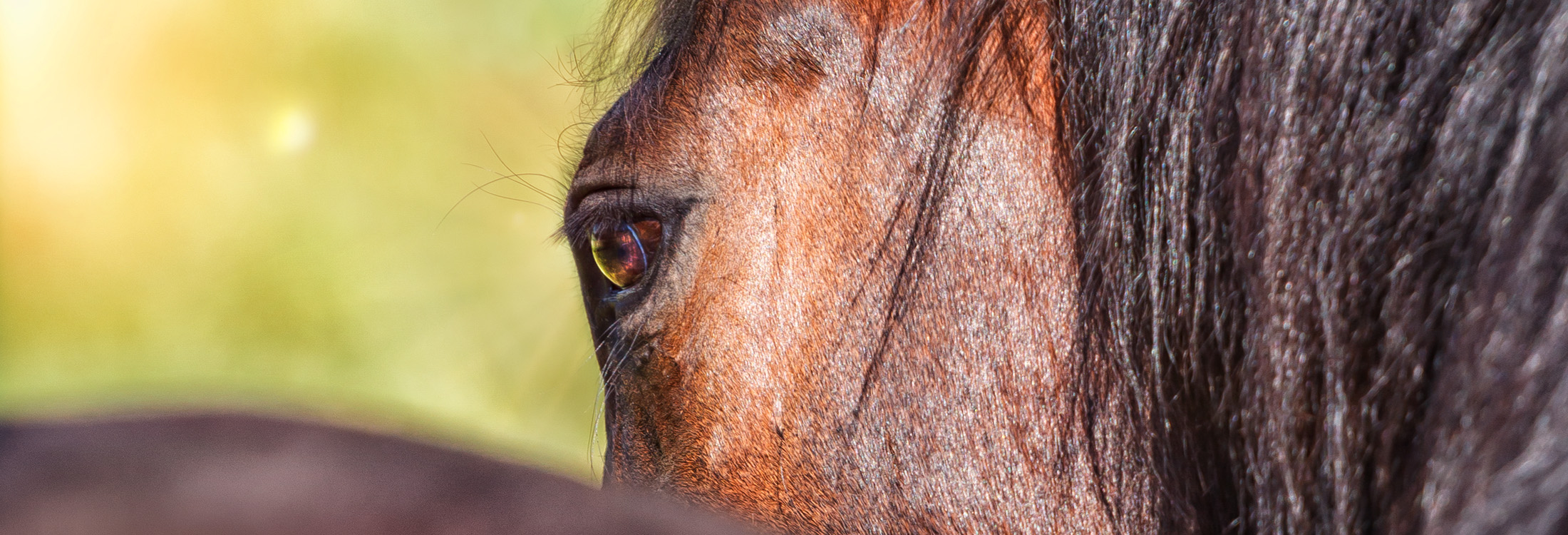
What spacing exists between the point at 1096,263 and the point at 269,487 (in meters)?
0.38

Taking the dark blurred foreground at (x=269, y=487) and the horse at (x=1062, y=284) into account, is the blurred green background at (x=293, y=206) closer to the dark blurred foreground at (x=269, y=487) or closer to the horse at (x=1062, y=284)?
the horse at (x=1062, y=284)

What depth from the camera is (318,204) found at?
1866 millimetres

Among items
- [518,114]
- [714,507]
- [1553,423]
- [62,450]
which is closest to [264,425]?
[62,450]

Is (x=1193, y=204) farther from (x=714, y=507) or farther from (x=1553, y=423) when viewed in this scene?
(x=714, y=507)

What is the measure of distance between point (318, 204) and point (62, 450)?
1.94m

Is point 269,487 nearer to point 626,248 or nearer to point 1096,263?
point 1096,263

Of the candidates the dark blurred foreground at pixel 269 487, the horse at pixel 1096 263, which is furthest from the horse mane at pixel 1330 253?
the dark blurred foreground at pixel 269 487

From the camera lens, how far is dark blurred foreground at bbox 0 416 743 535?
127 millimetres

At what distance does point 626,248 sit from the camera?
0.68m

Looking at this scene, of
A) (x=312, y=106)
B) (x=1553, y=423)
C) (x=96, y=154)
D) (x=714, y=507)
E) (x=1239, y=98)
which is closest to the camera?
(x=1553, y=423)

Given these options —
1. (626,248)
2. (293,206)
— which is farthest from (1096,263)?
(293,206)

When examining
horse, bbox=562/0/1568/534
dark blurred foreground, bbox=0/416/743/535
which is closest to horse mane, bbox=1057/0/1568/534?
horse, bbox=562/0/1568/534

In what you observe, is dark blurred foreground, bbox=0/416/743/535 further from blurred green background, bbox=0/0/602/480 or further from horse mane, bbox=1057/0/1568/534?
blurred green background, bbox=0/0/602/480

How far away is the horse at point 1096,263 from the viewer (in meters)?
0.30
